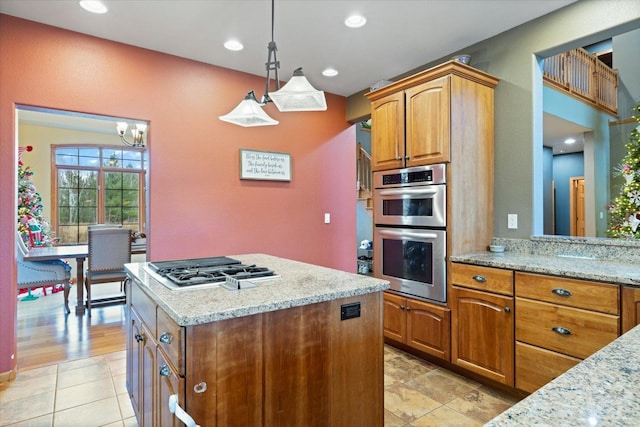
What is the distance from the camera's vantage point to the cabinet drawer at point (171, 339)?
1.16m

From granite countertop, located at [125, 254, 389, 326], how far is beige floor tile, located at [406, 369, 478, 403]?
125 cm

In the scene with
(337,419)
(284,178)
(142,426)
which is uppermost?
(284,178)

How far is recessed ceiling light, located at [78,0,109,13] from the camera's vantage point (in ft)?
8.12

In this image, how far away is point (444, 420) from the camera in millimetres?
2111

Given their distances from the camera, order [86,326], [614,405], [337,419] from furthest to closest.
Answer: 1. [86,326]
2. [337,419]
3. [614,405]

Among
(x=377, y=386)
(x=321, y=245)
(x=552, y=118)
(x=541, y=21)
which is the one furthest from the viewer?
(x=552, y=118)

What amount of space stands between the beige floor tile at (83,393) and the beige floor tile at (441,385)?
215 cm

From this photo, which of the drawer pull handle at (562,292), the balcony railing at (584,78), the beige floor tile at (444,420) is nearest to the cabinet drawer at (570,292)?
the drawer pull handle at (562,292)

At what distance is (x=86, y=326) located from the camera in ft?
12.7

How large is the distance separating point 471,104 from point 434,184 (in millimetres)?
703

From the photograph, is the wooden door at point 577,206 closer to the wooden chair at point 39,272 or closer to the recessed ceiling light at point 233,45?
the recessed ceiling light at point 233,45

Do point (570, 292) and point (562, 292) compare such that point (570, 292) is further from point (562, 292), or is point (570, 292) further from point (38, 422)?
point (38, 422)

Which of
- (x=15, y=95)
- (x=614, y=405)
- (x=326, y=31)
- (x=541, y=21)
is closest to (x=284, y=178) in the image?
(x=326, y=31)

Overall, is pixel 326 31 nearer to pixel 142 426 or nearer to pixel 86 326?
pixel 142 426
